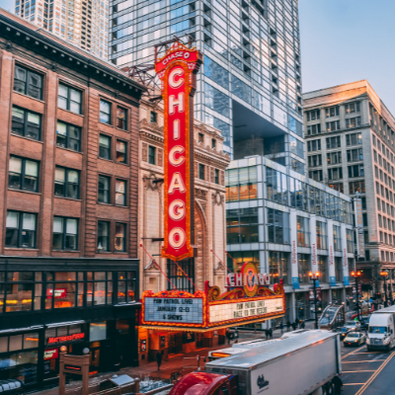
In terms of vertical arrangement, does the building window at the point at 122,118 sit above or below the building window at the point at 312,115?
below

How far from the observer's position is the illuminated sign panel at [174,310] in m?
27.9

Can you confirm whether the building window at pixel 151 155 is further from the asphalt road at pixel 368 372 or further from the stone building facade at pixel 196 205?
the asphalt road at pixel 368 372

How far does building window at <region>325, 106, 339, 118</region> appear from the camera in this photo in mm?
125312

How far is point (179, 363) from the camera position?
35.9 meters

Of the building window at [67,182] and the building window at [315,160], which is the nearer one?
the building window at [67,182]

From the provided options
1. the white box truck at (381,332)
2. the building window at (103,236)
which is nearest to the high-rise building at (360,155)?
the white box truck at (381,332)

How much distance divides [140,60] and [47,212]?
54093 millimetres

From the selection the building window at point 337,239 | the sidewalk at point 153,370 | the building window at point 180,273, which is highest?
the building window at point 337,239

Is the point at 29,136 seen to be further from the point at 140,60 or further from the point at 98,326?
the point at 140,60

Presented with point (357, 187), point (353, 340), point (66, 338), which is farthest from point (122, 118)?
point (357, 187)

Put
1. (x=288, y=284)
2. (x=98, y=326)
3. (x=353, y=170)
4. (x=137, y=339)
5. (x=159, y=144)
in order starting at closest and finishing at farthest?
1. (x=98, y=326)
2. (x=137, y=339)
3. (x=159, y=144)
4. (x=288, y=284)
5. (x=353, y=170)

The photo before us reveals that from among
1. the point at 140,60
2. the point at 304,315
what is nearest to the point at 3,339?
the point at 304,315

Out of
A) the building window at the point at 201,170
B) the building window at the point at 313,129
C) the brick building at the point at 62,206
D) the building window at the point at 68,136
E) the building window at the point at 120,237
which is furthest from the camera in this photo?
the building window at the point at 313,129

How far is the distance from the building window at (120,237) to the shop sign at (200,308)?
6152 mm
